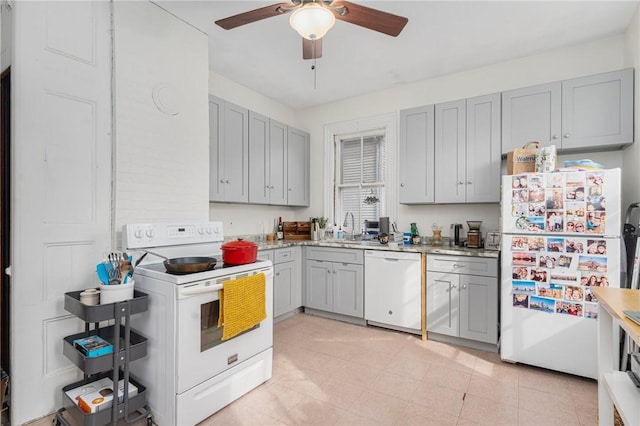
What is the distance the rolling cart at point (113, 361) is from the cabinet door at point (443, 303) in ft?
8.05

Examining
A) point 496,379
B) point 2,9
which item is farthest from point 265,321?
point 2,9

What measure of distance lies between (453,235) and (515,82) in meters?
1.73

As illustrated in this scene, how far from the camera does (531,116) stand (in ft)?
9.75

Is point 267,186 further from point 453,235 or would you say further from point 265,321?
point 453,235

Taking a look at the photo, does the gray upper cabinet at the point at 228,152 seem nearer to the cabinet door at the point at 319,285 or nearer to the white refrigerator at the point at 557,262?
the cabinet door at the point at 319,285

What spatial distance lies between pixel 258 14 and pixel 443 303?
2.85m

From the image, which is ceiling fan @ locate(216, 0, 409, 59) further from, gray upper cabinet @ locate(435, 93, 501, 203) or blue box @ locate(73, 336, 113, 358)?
blue box @ locate(73, 336, 113, 358)

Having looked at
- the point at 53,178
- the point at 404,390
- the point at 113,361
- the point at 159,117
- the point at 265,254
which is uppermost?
the point at 159,117

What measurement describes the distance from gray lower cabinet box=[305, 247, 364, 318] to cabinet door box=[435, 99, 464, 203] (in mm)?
1163

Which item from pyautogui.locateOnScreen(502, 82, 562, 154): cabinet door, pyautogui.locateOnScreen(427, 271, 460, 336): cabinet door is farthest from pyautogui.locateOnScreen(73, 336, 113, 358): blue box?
pyautogui.locateOnScreen(502, 82, 562, 154): cabinet door

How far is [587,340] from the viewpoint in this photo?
232 centimetres

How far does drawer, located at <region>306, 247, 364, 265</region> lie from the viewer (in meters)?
3.54

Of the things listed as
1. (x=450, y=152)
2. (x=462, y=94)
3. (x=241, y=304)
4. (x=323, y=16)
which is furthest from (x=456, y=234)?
(x=323, y=16)

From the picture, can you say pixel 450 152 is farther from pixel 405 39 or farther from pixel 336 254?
pixel 336 254
